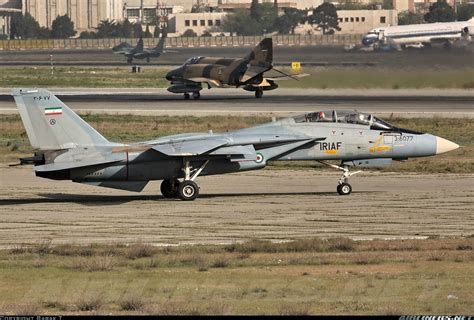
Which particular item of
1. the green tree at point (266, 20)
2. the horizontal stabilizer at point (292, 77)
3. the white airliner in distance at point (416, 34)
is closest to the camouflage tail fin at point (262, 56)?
the horizontal stabilizer at point (292, 77)

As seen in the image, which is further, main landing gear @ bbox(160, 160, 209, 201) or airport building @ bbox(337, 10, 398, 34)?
airport building @ bbox(337, 10, 398, 34)

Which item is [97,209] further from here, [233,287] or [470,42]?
[470,42]

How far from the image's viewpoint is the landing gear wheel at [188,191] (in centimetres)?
3409

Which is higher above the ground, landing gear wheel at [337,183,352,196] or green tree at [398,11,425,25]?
green tree at [398,11,425,25]

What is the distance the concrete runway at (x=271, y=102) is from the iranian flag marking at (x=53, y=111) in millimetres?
33519

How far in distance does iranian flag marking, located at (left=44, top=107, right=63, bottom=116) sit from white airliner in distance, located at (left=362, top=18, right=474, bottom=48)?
6831cm

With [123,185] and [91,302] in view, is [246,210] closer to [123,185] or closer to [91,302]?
[123,185]

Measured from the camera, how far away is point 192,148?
33594 mm

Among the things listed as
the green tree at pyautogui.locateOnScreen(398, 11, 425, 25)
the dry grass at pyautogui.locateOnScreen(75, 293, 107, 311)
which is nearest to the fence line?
the green tree at pyautogui.locateOnScreen(398, 11, 425, 25)

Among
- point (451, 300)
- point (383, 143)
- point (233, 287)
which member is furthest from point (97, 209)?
point (451, 300)

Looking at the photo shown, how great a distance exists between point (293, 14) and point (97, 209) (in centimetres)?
16072

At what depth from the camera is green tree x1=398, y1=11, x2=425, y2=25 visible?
171113 mm

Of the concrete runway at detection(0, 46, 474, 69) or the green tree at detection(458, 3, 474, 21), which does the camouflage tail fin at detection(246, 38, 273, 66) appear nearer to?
the concrete runway at detection(0, 46, 474, 69)

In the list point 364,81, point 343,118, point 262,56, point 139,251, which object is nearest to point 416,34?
point 262,56
